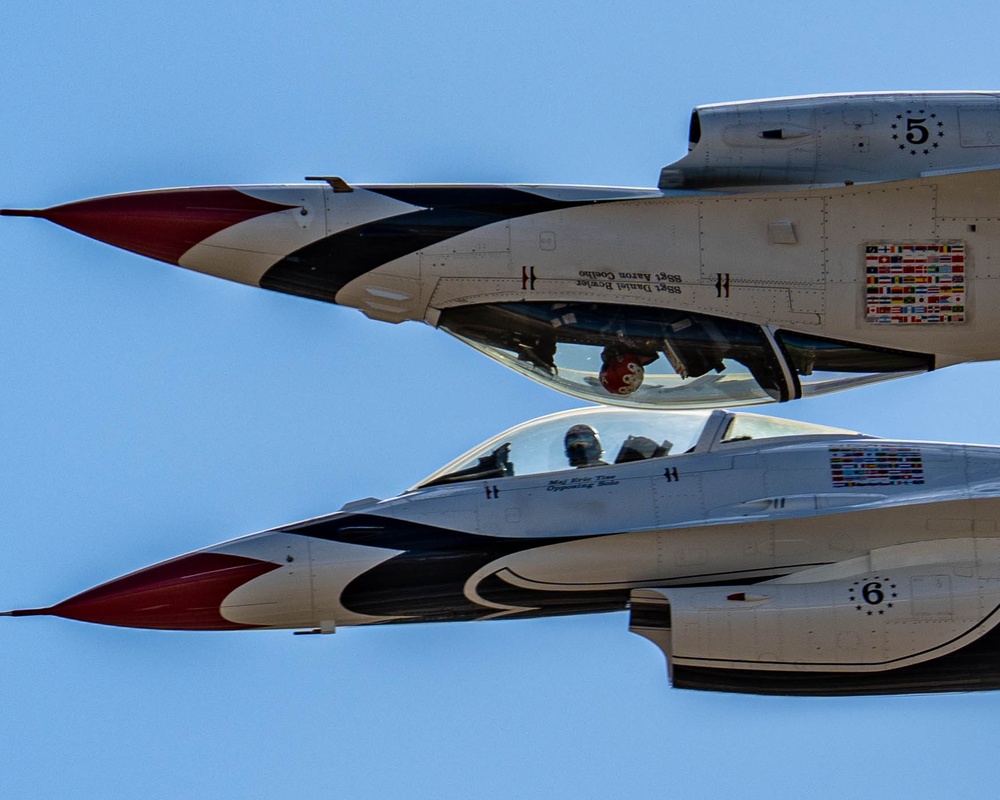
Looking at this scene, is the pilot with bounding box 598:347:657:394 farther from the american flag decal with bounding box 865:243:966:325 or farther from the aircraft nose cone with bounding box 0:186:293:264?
the aircraft nose cone with bounding box 0:186:293:264

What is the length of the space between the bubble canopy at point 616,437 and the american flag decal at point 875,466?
376 mm

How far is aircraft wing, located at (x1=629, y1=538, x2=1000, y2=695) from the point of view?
1892 cm

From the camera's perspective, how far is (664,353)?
1895cm

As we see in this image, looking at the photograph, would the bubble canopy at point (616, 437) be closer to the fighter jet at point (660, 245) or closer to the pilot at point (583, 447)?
the pilot at point (583, 447)

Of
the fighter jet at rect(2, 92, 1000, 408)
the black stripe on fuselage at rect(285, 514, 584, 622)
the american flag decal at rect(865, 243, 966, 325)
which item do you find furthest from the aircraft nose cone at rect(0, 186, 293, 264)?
the american flag decal at rect(865, 243, 966, 325)

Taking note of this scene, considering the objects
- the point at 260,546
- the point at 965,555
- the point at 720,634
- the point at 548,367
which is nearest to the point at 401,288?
the point at 548,367

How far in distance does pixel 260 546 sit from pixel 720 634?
188 inches

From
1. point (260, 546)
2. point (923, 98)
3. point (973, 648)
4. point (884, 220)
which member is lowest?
point (973, 648)

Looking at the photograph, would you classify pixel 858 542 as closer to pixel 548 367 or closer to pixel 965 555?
pixel 965 555

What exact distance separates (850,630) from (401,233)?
5.87 metres

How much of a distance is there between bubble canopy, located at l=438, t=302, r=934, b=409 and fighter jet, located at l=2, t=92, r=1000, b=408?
0.10 ft

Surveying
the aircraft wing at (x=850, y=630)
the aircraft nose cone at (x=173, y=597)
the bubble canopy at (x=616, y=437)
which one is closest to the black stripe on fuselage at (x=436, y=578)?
the aircraft wing at (x=850, y=630)

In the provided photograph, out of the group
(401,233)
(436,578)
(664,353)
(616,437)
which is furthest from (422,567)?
(401,233)

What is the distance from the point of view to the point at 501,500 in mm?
19719
